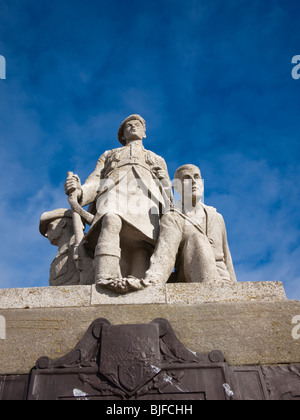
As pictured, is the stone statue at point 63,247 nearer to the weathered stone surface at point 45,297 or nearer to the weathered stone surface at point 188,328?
the weathered stone surface at point 45,297

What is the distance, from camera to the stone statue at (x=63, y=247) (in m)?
4.95

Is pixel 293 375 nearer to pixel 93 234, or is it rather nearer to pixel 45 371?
pixel 45 371

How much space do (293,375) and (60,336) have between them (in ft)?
7.03

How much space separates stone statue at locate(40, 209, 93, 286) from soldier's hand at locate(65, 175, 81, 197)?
1.16 feet

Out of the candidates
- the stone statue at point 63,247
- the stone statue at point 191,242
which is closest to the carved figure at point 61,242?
the stone statue at point 63,247

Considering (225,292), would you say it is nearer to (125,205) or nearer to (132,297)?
(132,297)

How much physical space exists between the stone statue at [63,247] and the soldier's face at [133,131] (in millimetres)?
1844

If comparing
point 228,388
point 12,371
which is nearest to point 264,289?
point 228,388

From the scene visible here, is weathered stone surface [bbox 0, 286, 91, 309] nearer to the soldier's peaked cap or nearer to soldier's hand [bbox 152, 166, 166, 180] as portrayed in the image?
soldier's hand [bbox 152, 166, 166, 180]

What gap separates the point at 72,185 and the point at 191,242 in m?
2.06

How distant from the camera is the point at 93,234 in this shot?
496 cm

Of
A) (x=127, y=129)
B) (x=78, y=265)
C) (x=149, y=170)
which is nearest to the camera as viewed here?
(x=78, y=265)

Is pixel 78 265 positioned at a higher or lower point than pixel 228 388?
higher

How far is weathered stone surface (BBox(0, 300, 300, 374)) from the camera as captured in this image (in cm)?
342
